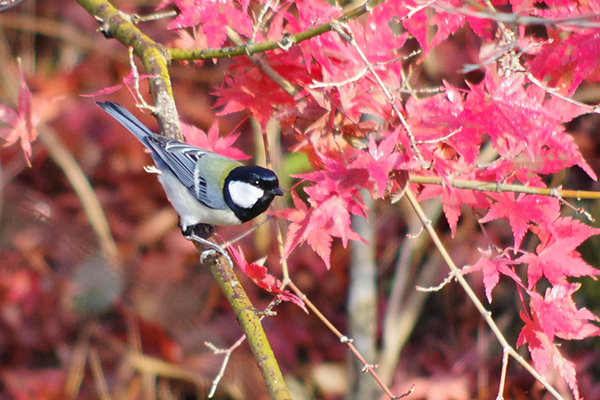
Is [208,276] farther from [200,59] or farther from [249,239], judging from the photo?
[200,59]

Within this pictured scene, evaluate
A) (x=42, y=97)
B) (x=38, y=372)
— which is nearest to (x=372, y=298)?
(x=38, y=372)

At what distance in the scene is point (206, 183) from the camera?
2367 millimetres

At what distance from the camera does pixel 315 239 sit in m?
1.61

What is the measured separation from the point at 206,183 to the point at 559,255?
4.69 feet

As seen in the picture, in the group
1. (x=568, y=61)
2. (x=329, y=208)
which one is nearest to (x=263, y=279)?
(x=329, y=208)

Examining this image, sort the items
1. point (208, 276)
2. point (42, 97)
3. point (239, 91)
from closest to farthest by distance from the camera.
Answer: point (239, 91) → point (208, 276) → point (42, 97)

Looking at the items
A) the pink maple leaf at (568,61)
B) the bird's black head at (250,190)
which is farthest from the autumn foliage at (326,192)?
the bird's black head at (250,190)

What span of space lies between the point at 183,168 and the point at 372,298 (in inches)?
56.0

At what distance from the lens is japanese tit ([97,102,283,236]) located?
2.19 metres

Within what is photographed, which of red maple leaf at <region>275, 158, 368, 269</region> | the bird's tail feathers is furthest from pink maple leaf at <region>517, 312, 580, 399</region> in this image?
the bird's tail feathers

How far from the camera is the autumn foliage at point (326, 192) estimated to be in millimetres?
1556

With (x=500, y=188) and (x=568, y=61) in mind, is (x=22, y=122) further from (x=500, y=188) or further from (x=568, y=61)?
(x=568, y=61)

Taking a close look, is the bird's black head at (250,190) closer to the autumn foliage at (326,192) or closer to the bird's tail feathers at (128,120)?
the autumn foliage at (326,192)

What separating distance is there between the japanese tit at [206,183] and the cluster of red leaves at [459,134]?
50 centimetres
